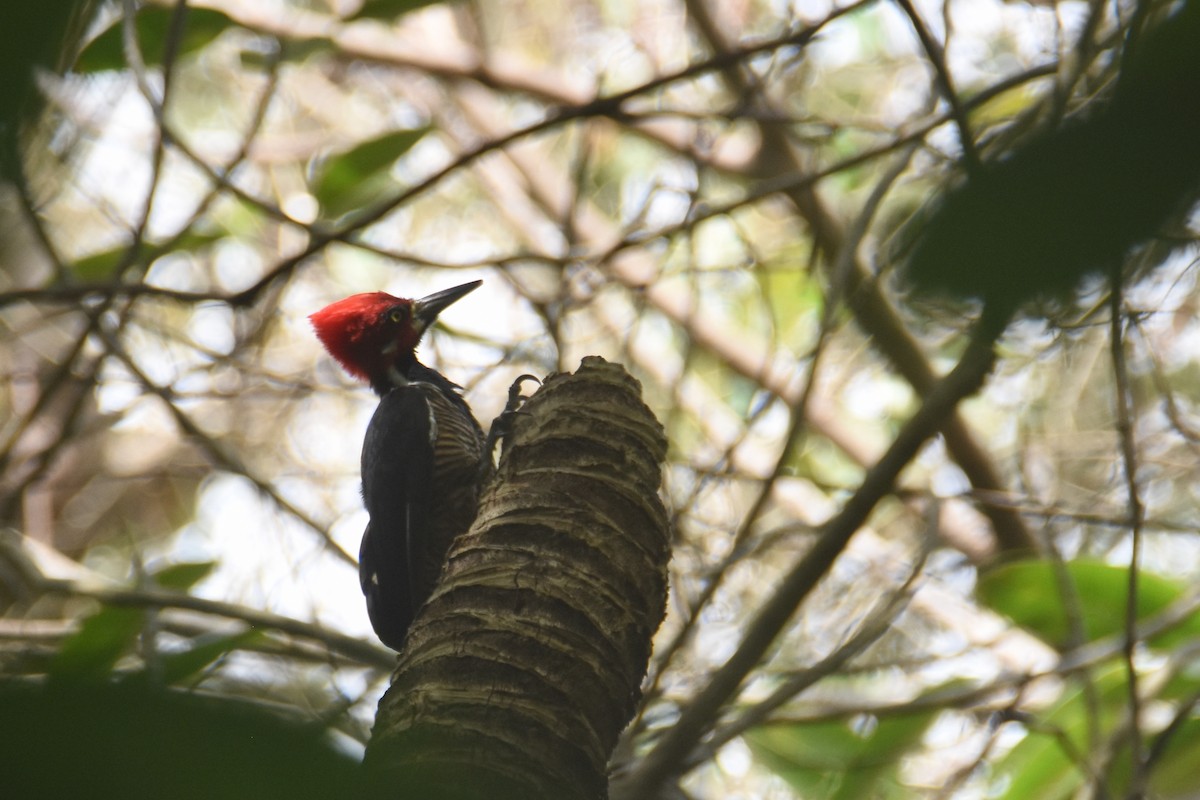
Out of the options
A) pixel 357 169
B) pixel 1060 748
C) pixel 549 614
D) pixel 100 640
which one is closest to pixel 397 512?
pixel 100 640

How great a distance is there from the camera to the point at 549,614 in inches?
84.3

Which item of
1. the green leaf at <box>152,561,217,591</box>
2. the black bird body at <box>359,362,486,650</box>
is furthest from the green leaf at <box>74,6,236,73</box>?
the green leaf at <box>152,561,217,591</box>

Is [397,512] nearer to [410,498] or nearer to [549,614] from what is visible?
[410,498]

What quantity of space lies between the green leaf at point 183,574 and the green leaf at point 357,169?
145 centimetres

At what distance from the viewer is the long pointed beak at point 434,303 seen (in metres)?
4.61

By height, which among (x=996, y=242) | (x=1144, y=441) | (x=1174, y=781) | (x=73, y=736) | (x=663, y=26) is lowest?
(x=73, y=736)

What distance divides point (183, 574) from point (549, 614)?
8.46ft

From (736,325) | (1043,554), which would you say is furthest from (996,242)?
(736,325)

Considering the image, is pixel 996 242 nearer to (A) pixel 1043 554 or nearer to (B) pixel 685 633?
(B) pixel 685 633

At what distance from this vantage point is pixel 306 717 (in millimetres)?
421

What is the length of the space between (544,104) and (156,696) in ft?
21.0

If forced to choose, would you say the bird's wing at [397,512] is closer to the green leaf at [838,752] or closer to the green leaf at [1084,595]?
the green leaf at [838,752]

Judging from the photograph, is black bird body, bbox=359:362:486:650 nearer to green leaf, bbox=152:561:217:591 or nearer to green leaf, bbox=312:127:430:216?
green leaf, bbox=152:561:217:591

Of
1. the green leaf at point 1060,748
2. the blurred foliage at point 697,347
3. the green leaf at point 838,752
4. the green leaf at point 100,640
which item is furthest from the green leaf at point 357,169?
the green leaf at point 1060,748
